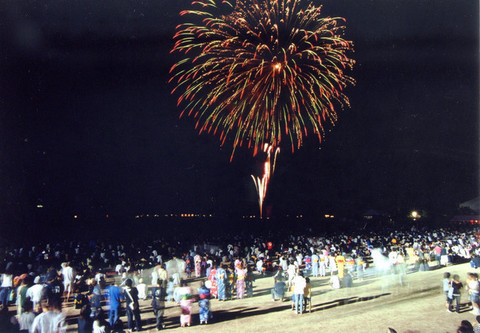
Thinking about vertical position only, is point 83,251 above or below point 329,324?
above

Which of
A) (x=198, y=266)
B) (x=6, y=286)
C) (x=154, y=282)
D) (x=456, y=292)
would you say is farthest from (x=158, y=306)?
(x=456, y=292)

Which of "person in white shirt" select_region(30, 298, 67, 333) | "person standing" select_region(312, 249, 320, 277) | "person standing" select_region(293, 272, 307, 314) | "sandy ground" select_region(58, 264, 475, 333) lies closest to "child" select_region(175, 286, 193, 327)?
"sandy ground" select_region(58, 264, 475, 333)

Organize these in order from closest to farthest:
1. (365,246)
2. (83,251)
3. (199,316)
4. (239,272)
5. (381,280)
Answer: (199,316) → (239,272) → (381,280) → (83,251) → (365,246)

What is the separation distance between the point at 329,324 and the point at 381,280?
6.96 m

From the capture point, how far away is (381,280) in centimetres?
1528

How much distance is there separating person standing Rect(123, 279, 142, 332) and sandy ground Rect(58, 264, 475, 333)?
0.43 m

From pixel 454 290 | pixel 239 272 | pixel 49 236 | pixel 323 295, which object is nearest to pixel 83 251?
pixel 49 236

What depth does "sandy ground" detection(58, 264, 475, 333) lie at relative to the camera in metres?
9.34

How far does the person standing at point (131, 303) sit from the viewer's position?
9.05 metres

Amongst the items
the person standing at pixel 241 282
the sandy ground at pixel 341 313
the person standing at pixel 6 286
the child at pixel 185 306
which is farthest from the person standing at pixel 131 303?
the person standing at pixel 6 286

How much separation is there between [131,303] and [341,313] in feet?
20.2

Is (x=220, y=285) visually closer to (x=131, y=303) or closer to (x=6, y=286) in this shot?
(x=131, y=303)

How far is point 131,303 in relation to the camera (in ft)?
29.8

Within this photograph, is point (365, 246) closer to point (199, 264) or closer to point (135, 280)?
point (199, 264)
